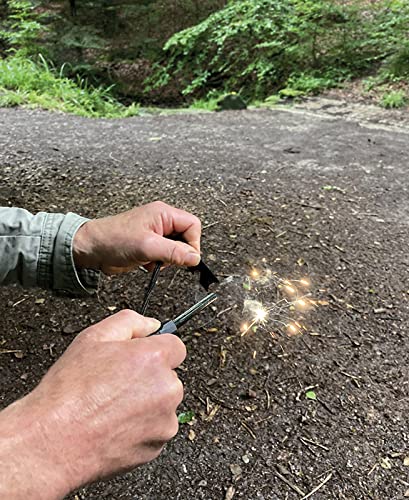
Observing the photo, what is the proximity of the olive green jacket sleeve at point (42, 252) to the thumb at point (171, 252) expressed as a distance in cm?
30

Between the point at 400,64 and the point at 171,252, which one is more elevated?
the point at 171,252

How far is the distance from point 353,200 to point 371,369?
5.21ft

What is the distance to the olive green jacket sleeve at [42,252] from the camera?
1.51 metres

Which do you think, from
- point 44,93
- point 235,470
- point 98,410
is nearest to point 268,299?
point 235,470

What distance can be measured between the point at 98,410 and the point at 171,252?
580 millimetres

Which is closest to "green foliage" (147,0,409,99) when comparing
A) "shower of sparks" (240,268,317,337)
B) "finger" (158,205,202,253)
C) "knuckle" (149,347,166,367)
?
"shower of sparks" (240,268,317,337)

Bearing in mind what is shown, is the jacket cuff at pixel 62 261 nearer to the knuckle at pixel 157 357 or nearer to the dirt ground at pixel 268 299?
the dirt ground at pixel 268 299

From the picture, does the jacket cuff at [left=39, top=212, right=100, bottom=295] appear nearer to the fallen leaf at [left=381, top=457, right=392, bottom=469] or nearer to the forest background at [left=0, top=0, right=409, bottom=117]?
the fallen leaf at [left=381, top=457, right=392, bottom=469]

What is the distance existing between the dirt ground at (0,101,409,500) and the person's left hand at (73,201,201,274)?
649mm

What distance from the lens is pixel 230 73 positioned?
341 inches

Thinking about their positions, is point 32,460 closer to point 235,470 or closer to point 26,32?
point 235,470

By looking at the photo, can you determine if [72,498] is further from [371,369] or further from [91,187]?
[91,187]

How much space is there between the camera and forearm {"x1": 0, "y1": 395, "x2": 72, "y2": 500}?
822 millimetres

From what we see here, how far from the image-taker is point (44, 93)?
6348 mm
